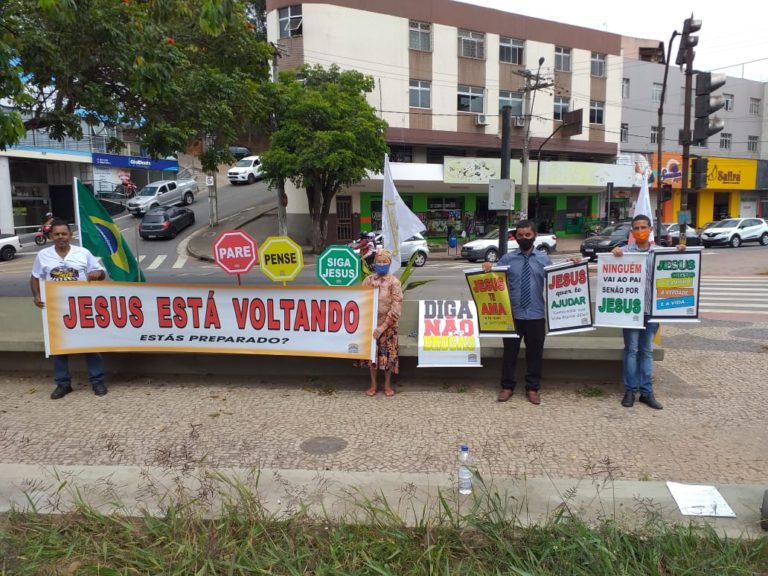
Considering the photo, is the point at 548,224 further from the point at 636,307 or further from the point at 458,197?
the point at 636,307

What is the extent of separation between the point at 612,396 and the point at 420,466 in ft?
9.06

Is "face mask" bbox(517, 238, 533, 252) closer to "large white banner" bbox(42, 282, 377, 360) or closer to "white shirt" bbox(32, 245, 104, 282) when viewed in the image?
"large white banner" bbox(42, 282, 377, 360)

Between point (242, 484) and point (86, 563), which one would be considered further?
point (242, 484)

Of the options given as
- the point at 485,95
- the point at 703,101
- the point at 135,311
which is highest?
the point at 485,95

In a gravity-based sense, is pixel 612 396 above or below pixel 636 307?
below

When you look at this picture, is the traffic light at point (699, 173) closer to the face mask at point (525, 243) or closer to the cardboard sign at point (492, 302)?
the face mask at point (525, 243)

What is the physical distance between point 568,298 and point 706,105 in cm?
609

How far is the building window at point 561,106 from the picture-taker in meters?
38.6

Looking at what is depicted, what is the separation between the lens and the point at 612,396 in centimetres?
617

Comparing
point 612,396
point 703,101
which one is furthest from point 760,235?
point 612,396

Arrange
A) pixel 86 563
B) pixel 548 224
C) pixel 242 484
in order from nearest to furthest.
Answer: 1. pixel 86 563
2. pixel 242 484
3. pixel 548 224

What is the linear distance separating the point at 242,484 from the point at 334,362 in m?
2.90

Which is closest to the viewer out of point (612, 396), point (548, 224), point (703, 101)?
point (612, 396)

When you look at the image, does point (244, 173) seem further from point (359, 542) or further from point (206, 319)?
point (359, 542)
